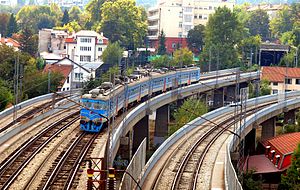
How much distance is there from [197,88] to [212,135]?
755 inches

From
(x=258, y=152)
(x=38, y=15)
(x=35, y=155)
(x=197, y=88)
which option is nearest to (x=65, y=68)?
(x=197, y=88)

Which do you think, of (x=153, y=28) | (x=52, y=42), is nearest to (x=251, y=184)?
(x=52, y=42)

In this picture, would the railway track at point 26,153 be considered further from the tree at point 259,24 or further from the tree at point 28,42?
the tree at point 259,24

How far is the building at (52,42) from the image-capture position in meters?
94.4

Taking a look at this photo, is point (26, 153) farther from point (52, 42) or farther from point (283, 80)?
point (52, 42)

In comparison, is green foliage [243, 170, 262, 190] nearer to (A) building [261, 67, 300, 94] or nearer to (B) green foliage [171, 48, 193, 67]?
(A) building [261, 67, 300, 94]

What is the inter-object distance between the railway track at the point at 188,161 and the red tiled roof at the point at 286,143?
145 inches

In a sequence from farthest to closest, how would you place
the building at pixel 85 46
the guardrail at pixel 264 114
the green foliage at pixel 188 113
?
the building at pixel 85 46, the green foliage at pixel 188 113, the guardrail at pixel 264 114

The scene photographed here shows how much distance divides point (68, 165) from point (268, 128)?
27.4m

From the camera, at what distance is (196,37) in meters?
104

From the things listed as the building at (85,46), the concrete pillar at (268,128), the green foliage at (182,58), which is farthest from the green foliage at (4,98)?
the green foliage at (182,58)

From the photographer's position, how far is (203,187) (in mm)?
29328

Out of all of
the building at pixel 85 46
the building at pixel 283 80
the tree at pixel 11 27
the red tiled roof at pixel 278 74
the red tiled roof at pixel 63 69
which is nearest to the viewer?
the red tiled roof at pixel 63 69

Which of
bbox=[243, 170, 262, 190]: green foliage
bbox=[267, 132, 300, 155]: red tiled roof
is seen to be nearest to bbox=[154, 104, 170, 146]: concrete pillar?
bbox=[267, 132, 300, 155]: red tiled roof
